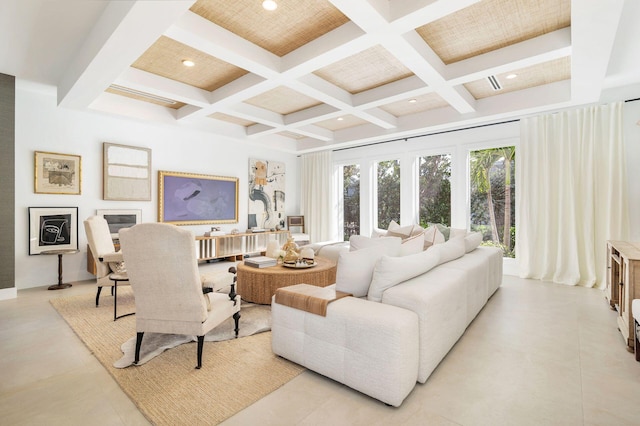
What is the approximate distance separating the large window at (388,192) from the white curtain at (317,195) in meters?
1.21

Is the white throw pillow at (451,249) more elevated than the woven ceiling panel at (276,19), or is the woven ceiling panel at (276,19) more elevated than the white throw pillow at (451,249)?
the woven ceiling panel at (276,19)

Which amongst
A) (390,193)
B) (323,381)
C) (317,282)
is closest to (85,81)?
(317,282)

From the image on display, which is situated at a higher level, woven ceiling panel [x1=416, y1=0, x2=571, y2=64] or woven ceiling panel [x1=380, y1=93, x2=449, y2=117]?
woven ceiling panel [x1=380, y1=93, x2=449, y2=117]

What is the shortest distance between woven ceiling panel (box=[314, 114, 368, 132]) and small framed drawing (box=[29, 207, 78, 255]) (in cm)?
441

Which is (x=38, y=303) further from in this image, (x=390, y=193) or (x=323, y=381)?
(x=390, y=193)

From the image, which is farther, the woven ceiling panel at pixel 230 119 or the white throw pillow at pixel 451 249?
the woven ceiling panel at pixel 230 119

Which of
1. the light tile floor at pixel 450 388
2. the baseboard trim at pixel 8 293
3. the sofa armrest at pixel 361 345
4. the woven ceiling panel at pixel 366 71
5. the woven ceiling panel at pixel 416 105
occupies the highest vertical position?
the woven ceiling panel at pixel 416 105

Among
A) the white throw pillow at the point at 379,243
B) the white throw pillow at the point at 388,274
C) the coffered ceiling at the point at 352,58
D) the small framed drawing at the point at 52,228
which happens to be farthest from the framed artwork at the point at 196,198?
the white throw pillow at the point at 388,274

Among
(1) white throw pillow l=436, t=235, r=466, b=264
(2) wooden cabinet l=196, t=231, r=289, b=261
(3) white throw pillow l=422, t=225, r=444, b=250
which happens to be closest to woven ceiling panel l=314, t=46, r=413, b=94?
(3) white throw pillow l=422, t=225, r=444, b=250

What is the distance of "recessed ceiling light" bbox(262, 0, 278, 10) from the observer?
8.27 feet

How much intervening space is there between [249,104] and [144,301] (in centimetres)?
377

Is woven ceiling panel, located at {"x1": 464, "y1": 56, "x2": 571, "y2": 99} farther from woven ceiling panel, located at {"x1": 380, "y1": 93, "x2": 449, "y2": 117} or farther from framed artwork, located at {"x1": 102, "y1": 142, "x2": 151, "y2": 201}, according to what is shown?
framed artwork, located at {"x1": 102, "y1": 142, "x2": 151, "y2": 201}

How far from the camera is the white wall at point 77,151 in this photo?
424cm

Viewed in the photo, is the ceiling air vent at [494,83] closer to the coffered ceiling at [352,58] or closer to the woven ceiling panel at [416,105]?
the coffered ceiling at [352,58]
